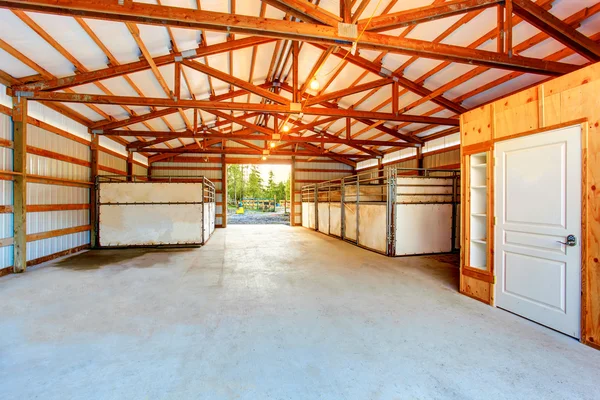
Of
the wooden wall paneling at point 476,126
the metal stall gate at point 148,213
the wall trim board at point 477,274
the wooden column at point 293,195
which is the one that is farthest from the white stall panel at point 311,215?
the wooden wall paneling at point 476,126

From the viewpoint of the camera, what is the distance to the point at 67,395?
69.4 inches

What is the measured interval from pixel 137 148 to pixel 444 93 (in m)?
10.2

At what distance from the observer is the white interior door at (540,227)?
Result: 258cm

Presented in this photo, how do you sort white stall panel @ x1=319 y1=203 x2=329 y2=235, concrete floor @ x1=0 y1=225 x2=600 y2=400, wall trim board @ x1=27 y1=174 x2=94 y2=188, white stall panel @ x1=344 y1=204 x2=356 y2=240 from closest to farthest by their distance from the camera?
concrete floor @ x1=0 y1=225 x2=600 y2=400
wall trim board @ x1=27 y1=174 x2=94 y2=188
white stall panel @ x1=344 y1=204 x2=356 y2=240
white stall panel @ x1=319 y1=203 x2=329 y2=235

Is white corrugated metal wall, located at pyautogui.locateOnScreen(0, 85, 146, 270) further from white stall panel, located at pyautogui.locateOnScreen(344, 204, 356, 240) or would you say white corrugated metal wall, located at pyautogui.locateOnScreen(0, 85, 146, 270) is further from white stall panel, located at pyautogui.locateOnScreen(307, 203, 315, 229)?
white stall panel, located at pyautogui.locateOnScreen(307, 203, 315, 229)

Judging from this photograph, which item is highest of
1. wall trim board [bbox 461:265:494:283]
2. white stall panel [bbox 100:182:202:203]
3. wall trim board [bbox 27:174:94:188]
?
Result: wall trim board [bbox 27:174:94:188]

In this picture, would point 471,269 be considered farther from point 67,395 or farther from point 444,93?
point 444,93

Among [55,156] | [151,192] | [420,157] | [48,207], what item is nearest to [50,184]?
[48,207]

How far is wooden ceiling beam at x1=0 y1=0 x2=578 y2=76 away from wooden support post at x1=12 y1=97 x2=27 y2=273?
10.3ft

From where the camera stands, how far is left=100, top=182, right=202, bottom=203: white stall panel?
24.0ft

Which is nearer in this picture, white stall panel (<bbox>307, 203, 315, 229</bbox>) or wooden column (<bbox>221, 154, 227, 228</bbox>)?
white stall panel (<bbox>307, 203, 315, 229</bbox>)

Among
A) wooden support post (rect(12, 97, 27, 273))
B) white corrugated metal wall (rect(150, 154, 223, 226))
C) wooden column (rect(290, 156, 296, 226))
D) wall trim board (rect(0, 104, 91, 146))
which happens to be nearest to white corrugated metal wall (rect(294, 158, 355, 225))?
wooden column (rect(290, 156, 296, 226))

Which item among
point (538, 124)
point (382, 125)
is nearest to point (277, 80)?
point (382, 125)

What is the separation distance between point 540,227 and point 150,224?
810 cm
